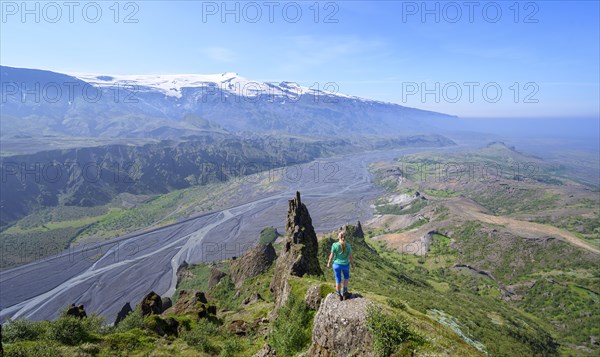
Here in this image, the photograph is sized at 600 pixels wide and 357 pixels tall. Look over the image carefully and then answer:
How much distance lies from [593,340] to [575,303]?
1308 cm

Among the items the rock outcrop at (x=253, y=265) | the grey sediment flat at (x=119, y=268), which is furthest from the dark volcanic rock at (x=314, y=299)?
the grey sediment flat at (x=119, y=268)

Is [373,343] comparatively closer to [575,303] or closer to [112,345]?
[112,345]

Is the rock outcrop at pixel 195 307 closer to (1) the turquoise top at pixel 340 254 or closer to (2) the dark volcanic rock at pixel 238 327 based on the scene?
(2) the dark volcanic rock at pixel 238 327

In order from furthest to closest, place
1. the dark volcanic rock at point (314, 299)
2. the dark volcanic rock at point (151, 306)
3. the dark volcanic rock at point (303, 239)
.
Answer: the dark volcanic rock at point (151, 306) → the dark volcanic rock at point (303, 239) → the dark volcanic rock at point (314, 299)

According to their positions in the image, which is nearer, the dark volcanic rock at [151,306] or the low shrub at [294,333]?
the low shrub at [294,333]

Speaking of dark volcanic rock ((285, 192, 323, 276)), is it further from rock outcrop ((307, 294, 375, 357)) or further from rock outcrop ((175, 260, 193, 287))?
rock outcrop ((175, 260, 193, 287))

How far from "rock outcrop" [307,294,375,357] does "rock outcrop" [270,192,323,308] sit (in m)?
14.5

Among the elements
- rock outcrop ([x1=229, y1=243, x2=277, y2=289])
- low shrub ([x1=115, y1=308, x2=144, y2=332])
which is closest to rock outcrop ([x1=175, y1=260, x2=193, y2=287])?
rock outcrop ([x1=229, y1=243, x2=277, y2=289])

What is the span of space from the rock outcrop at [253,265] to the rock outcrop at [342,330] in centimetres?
5541

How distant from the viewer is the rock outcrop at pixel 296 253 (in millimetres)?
40344

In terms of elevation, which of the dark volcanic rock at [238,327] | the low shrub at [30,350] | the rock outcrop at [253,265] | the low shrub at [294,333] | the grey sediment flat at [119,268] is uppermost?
the low shrub at [294,333]

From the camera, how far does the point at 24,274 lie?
12912cm

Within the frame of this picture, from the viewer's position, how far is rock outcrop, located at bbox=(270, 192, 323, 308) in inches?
1588

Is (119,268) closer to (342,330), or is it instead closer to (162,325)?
(162,325)
